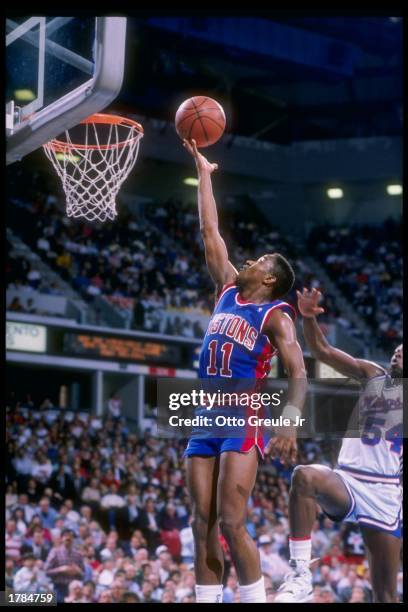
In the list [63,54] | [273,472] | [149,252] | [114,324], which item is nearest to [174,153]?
[149,252]

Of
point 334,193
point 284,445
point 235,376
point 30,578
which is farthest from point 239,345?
point 334,193

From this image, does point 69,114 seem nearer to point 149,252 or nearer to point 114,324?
point 114,324

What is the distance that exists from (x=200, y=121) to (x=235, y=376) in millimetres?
1780

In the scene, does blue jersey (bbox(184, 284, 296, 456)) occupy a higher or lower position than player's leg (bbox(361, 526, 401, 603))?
higher

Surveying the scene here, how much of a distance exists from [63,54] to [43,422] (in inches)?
402

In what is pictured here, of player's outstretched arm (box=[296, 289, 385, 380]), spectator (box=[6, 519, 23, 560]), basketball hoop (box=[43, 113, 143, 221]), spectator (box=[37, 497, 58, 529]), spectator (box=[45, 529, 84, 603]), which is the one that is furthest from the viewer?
spectator (box=[37, 497, 58, 529])

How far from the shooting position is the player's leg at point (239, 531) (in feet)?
19.5

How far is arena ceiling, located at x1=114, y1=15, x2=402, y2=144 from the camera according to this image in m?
23.5

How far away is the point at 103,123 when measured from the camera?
8.07 meters

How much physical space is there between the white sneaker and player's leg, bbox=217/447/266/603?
0.97 ft

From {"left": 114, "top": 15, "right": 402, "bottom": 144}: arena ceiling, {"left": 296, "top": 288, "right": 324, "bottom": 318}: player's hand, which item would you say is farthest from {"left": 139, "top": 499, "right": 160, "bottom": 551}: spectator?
{"left": 114, "top": 15, "right": 402, "bottom": 144}: arena ceiling

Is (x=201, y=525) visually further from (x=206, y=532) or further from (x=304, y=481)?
(x=304, y=481)

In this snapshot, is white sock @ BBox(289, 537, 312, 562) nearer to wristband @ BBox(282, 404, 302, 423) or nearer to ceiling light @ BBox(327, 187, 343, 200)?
wristband @ BBox(282, 404, 302, 423)

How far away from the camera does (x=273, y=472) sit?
18562 mm
